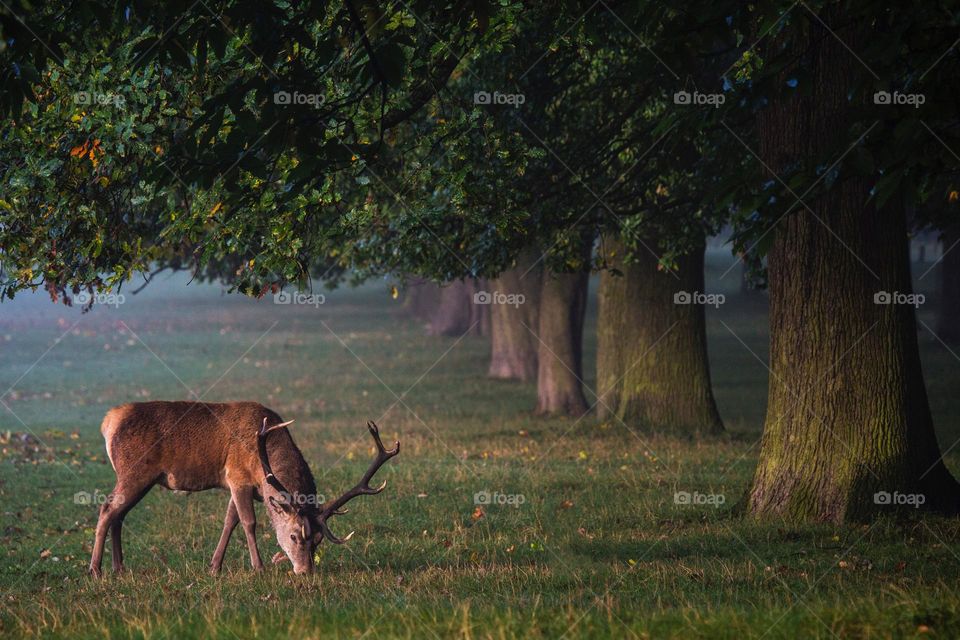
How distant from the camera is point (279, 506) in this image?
34.6 feet

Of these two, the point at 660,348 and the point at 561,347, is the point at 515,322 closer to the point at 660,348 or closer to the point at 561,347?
the point at 561,347

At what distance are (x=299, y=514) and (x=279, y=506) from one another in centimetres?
28

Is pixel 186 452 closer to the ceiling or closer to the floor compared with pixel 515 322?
closer to the floor

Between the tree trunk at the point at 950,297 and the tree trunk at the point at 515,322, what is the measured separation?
10.2m

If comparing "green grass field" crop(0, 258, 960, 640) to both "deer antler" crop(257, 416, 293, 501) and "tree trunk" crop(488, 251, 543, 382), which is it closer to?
"deer antler" crop(257, 416, 293, 501)

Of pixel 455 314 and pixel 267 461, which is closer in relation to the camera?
pixel 267 461

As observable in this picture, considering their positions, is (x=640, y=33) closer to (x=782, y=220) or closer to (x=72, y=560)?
(x=782, y=220)

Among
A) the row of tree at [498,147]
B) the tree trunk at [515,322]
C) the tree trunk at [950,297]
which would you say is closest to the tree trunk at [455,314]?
the tree trunk at [515,322]

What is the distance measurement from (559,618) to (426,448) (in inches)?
540

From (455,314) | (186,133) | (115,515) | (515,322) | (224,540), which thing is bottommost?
(224,540)

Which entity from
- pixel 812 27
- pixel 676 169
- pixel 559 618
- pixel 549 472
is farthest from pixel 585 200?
pixel 559 618

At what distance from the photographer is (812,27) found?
11.5 meters

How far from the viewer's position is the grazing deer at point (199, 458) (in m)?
11.0

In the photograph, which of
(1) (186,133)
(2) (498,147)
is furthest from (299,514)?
(2) (498,147)
